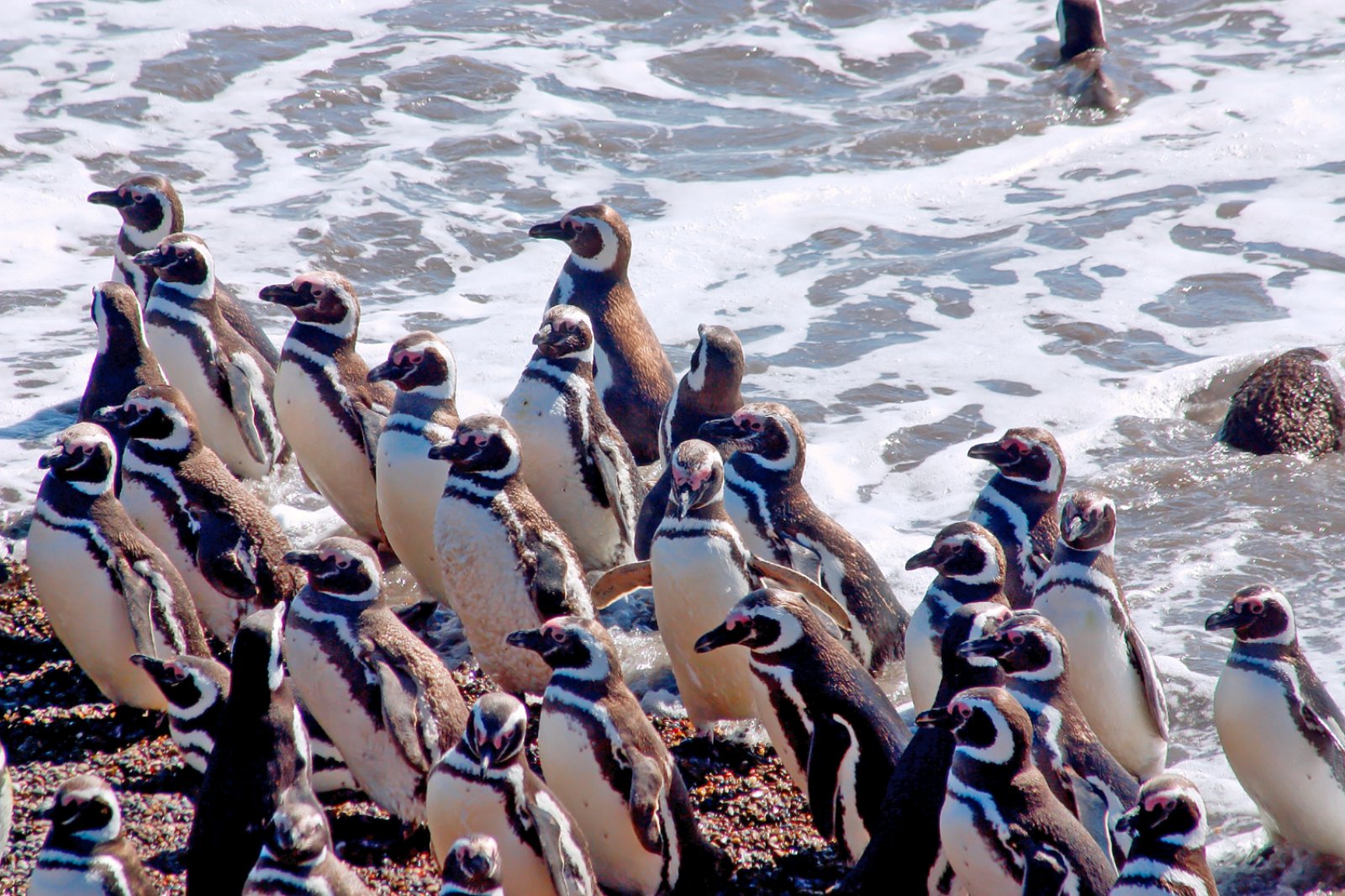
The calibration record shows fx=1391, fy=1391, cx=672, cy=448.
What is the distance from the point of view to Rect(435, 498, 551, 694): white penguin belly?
5355mm

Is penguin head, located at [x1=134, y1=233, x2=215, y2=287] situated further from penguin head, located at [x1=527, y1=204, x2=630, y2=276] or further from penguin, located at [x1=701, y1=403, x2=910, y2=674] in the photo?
penguin, located at [x1=701, y1=403, x2=910, y2=674]

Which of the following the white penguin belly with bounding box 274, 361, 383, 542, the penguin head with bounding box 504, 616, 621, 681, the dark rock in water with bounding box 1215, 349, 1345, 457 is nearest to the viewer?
the penguin head with bounding box 504, 616, 621, 681

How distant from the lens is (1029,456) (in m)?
6.06

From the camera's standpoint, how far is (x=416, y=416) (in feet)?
20.0

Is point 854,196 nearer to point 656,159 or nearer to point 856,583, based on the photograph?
point 656,159

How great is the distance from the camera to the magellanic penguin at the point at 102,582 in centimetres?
502

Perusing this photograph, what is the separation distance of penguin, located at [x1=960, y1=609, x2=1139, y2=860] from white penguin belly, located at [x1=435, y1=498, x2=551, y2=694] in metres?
1.79

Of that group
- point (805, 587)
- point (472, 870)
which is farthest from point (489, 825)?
point (805, 587)

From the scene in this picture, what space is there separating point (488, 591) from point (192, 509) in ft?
4.07

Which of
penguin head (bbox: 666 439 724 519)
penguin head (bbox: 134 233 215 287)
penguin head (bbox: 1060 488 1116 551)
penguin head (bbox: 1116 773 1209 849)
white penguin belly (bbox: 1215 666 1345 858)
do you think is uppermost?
penguin head (bbox: 134 233 215 287)

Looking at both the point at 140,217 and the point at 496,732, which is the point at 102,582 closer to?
the point at 496,732

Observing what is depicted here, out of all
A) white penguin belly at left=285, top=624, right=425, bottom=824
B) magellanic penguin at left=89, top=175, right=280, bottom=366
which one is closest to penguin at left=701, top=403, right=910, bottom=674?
white penguin belly at left=285, top=624, right=425, bottom=824

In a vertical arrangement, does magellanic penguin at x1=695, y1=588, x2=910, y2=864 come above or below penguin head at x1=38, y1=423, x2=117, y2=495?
below

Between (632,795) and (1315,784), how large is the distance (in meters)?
2.38
